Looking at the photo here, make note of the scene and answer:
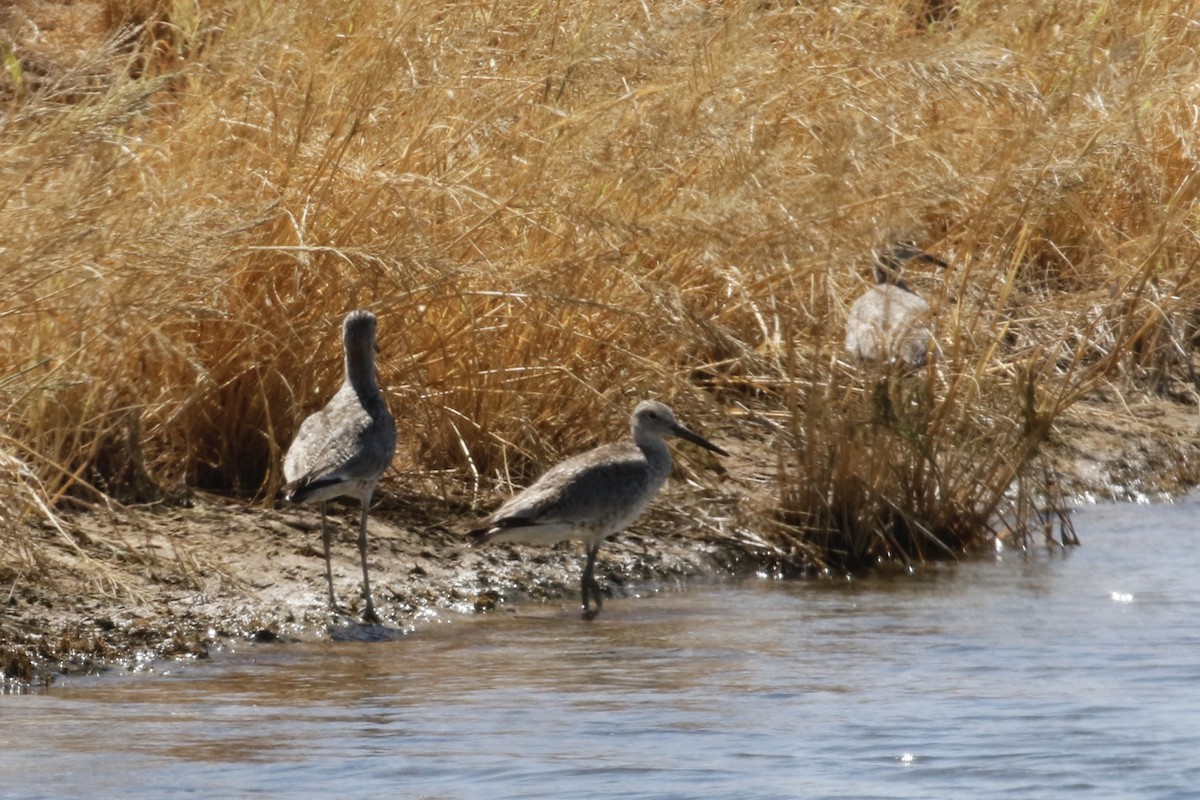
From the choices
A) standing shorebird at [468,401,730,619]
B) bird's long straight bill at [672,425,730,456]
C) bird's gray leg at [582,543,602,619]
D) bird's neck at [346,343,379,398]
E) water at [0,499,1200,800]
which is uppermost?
bird's neck at [346,343,379,398]

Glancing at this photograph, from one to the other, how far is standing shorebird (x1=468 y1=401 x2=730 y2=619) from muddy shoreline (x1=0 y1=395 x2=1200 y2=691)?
234 millimetres

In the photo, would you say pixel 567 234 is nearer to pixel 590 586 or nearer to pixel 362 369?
pixel 362 369

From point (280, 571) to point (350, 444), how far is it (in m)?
0.63

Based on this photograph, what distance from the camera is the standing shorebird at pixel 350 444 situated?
7.15 m

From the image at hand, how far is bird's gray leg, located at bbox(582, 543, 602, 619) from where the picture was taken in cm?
769

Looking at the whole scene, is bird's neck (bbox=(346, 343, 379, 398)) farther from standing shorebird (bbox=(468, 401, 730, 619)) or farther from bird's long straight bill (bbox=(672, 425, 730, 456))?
bird's long straight bill (bbox=(672, 425, 730, 456))

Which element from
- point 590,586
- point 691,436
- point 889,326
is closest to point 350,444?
point 590,586

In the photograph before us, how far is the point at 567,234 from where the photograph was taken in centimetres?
830

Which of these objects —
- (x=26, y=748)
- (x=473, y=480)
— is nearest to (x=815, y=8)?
(x=473, y=480)

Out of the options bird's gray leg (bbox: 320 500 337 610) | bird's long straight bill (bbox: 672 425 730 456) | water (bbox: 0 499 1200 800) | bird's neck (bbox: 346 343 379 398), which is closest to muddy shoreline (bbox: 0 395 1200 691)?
bird's gray leg (bbox: 320 500 337 610)

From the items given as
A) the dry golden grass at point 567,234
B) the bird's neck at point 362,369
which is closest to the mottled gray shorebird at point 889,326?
the dry golden grass at point 567,234

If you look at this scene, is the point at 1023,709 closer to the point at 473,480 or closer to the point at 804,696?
the point at 804,696

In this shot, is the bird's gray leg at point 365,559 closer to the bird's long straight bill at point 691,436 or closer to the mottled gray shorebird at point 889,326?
the bird's long straight bill at point 691,436

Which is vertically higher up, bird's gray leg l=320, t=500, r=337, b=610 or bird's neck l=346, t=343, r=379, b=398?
bird's neck l=346, t=343, r=379, b=398
